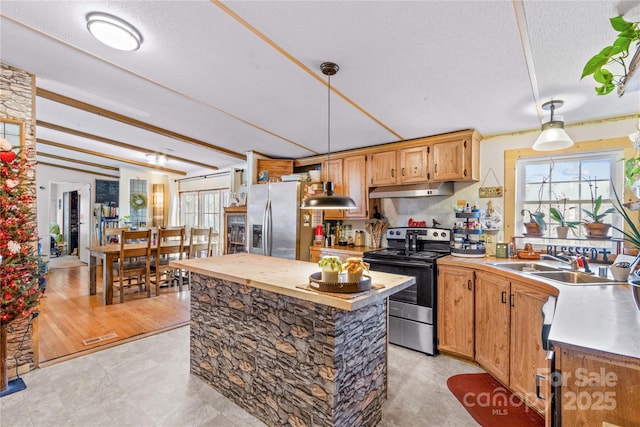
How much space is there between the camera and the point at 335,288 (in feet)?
5.07

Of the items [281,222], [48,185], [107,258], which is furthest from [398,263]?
[48,185]

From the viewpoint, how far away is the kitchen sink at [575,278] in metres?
1.90

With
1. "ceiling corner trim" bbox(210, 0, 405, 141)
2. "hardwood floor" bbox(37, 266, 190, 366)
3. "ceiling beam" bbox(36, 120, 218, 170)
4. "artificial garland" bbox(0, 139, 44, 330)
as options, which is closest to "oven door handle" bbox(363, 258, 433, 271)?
"ceiling corner trim" bbox(210, 0, 405, 141)

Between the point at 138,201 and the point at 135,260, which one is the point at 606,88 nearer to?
the point at 135,260

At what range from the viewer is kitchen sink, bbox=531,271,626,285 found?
190 centimetres

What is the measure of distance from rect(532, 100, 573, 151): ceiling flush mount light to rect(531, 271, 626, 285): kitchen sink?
1027mm

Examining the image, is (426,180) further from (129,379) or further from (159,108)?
(129,379)

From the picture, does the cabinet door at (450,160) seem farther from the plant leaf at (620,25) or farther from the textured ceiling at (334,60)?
the plant leaf at (620,25)

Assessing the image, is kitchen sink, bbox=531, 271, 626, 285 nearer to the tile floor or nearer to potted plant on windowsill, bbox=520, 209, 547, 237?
potted plant on windowsill, bbox=520, 209, 547, 237

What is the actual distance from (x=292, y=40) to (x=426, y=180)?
7.33 ft

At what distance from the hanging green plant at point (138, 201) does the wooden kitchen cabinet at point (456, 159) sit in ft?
24.7

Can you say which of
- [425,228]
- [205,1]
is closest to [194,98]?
[205,1]

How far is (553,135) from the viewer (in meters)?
2.31

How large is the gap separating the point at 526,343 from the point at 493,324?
0.35 m
